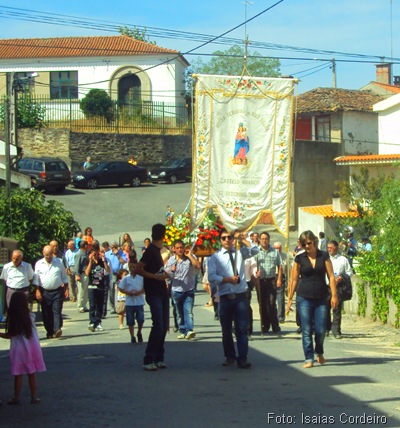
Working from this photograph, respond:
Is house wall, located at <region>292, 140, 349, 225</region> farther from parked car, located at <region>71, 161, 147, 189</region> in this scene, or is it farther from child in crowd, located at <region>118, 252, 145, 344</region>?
child in crowd, located at <region>118, 252, 145, 344</region>

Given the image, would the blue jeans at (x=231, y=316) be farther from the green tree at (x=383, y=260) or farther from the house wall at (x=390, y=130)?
the house wall at (x=390, y=130)

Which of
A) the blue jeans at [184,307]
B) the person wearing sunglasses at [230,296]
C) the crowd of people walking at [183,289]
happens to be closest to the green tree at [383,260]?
the crowd of people walking at [183,289]

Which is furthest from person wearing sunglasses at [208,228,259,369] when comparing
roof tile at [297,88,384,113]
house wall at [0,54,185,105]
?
house wall at [0,54,185,105]

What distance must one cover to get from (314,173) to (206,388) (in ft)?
114

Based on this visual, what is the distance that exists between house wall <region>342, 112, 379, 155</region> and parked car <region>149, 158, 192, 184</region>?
9.09 metres

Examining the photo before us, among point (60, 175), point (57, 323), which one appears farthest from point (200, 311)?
point (60, 175)

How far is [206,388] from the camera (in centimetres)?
998

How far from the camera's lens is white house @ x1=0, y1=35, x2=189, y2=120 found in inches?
2329

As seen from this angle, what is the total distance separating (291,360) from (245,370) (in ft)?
3.71

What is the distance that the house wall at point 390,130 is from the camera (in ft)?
141

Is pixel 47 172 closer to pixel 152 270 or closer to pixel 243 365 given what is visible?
pixel 152 270

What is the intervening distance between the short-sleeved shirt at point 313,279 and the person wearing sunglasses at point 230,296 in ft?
2.62

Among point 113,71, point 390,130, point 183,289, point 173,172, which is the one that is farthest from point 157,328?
point 113,71

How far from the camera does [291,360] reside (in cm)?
1211
